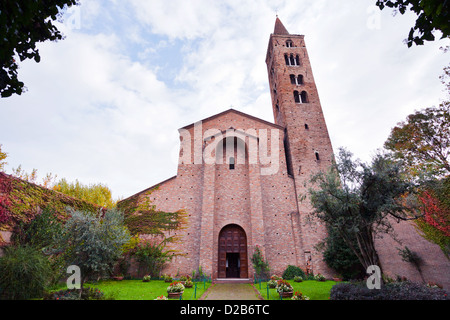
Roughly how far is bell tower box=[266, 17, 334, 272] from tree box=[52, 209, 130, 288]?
12.0 meters

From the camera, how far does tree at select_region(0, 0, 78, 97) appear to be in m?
4.04

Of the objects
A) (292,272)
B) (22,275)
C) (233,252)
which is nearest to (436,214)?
(292,272)

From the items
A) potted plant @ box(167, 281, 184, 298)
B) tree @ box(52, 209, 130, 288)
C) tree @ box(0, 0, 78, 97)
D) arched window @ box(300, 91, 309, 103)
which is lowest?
potted plant @ box(167, 281, 184, 298)

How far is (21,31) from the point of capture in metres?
4.72

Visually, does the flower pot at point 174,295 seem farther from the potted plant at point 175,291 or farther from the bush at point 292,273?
the bush at point 292,273

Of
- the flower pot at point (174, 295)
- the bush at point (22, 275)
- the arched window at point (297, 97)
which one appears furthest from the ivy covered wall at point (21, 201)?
the arched window at point (297, 97)

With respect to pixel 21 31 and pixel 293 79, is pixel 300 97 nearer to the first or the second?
pixel 293 79

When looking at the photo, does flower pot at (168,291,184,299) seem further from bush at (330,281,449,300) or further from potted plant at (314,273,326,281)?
potted plant at (314,273,326,281)

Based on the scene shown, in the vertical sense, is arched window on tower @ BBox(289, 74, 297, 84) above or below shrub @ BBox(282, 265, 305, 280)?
above

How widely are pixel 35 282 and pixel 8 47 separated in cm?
735

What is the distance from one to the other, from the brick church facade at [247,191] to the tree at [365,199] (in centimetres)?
317

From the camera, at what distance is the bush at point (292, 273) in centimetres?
1476

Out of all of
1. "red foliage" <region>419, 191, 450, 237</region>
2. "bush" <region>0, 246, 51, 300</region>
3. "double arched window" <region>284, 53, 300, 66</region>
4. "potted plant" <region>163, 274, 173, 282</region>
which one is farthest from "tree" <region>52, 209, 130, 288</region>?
"double arched window" <region>284, 53, 300, 66</region>
